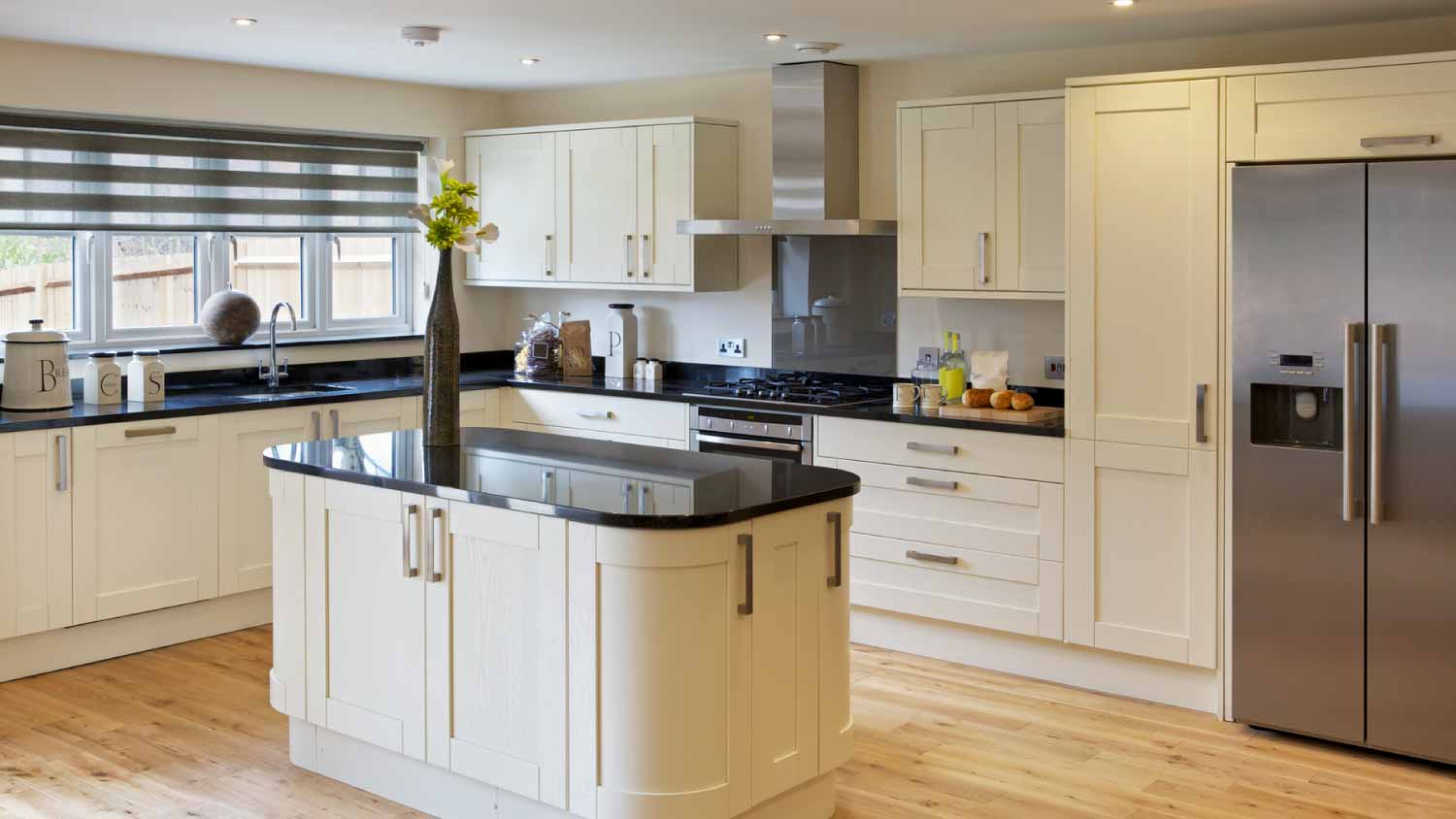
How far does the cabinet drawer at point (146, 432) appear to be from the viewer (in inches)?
193

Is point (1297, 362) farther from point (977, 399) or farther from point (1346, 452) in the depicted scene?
point (977, 399)

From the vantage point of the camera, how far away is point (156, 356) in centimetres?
533

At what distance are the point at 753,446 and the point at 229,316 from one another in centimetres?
229

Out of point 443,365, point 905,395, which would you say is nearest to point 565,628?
point 443,365

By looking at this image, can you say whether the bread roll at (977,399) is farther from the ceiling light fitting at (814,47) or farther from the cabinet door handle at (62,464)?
the cabinet door handle at (62,464)

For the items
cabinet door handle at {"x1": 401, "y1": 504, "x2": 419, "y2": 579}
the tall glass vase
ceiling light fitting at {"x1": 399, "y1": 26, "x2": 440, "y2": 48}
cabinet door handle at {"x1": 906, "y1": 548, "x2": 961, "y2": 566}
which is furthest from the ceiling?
cabinet door handle at {"x1": 906, "y1": 548, "x2": 961, "y2": 566}

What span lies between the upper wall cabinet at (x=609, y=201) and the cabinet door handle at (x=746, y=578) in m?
2.86

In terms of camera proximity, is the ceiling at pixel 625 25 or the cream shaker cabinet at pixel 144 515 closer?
the ceiling at pixel 625 25

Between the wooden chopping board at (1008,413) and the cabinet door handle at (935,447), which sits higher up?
the wooden chopping board at (1008,413)

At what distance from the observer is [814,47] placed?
5074 mm

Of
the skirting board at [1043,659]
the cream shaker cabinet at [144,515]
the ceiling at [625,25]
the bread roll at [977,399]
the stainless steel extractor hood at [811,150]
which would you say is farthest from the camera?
the stainless steel extractor hood at [811,150]

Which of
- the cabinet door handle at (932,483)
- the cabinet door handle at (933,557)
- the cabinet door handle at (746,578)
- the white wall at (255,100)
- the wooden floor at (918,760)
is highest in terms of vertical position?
the white wall at (255,100)

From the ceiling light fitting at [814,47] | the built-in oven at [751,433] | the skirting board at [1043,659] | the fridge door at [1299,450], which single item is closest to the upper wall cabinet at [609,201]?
the built-in oven at [751,433]

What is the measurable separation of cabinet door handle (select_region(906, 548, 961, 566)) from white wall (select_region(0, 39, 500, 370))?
2.73 metres
